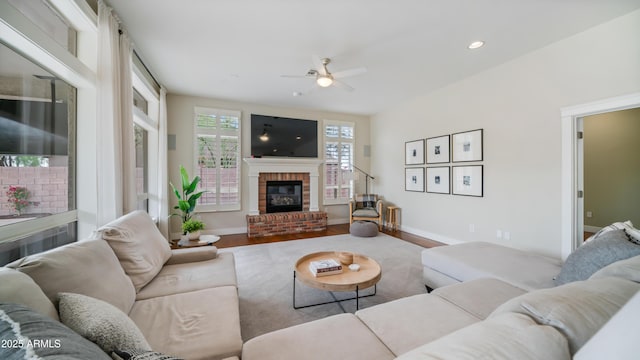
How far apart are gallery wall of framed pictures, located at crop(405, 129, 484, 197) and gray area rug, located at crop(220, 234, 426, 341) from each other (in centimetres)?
129

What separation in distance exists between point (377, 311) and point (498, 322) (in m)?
0.78

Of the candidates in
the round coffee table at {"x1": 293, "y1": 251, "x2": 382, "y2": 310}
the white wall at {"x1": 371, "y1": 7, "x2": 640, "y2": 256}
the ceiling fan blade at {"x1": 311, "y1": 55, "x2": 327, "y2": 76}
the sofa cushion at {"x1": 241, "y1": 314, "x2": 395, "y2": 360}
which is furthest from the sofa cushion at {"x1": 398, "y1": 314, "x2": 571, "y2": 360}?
the white wall at {"x1": 371, "y1": 7, "x2": 640, "y2": 256}

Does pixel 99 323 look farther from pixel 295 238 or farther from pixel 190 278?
pixel 295 238

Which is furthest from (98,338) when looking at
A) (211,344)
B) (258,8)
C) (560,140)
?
(560,140)

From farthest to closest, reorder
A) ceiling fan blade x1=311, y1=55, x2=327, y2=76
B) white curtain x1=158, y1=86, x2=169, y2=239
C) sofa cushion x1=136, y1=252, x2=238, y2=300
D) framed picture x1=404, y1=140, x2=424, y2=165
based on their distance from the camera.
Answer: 1. framed picture x1=404, y1=140, x2=424, y2=165
2. white curtain x1=158, y1=86, x2=169, y2=239
3. ceiling fan blade x1=311, y1=55, x2=327, y2=76
4. sofa cushion x1=136, y1=252, x2=238, y2=300

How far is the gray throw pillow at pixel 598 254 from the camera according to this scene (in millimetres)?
1357

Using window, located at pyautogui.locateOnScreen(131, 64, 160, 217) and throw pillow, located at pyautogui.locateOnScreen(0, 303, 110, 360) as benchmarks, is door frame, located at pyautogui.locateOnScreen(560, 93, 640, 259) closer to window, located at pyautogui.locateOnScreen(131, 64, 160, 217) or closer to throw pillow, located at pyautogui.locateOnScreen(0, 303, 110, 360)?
throw pillow, located at pyautogui.locateOnScreen(0, 303, 110, 360)

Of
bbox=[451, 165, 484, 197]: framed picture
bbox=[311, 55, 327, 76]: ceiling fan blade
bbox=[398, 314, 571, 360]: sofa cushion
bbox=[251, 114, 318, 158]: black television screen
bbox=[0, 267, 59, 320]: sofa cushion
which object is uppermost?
bbox=[311, 55, 327, 76]: ceiling fan blade

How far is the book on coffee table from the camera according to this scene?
2.10 meters

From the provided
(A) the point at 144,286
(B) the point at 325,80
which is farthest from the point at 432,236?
(A) the point at 144,286

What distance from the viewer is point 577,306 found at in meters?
0.77

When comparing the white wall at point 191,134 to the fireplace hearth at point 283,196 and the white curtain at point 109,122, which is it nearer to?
the fireplace hearth at point 283,196

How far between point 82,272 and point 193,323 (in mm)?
590

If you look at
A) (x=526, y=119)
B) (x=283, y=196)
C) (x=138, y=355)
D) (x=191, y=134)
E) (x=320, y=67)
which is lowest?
(x=138, y=355)
